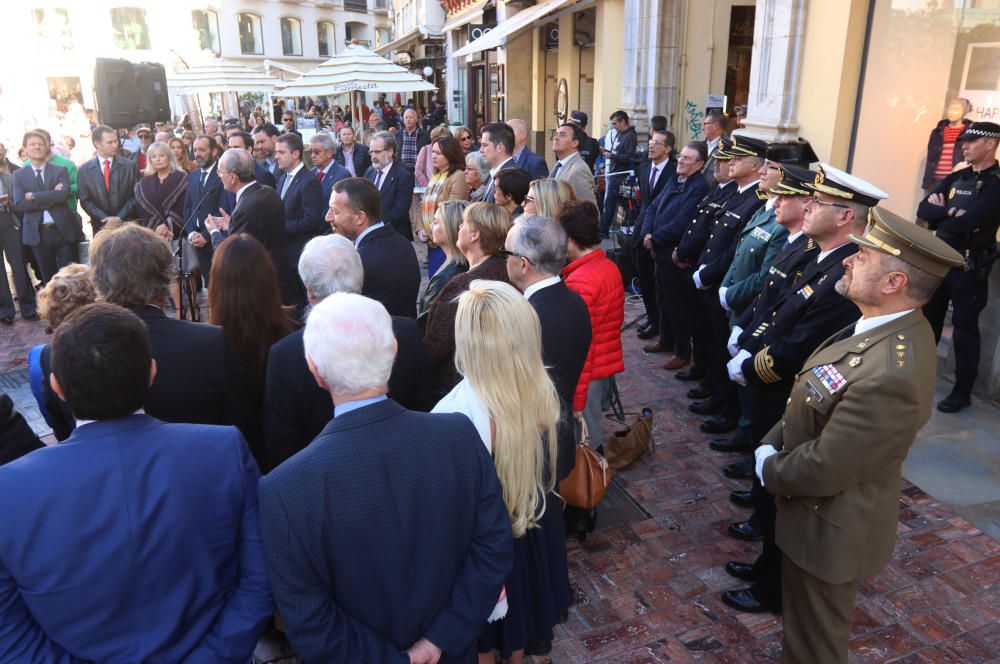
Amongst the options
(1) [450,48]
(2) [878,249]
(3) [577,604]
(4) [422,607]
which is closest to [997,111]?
(2) [878,249]

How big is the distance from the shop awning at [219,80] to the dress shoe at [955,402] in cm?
1368

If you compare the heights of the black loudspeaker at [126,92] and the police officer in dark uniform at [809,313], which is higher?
the black loudspeaker at [126,92]

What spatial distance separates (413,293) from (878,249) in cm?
267

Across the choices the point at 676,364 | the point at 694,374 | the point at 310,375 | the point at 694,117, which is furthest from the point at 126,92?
the point at 310,375

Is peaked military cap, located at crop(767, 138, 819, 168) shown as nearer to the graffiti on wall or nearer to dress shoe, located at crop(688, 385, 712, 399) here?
dress shoe, located at crop(688, 385, 712, 399)

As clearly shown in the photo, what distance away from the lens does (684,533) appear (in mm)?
3881

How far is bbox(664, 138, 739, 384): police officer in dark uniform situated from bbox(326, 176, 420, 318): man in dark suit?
242 cm

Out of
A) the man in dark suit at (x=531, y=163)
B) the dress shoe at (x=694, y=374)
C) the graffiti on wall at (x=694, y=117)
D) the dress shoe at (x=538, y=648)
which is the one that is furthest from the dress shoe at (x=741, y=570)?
the graffiti on wall at (x=694, y=117)

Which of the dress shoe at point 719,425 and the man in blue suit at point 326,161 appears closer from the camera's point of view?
the dress shoe at point 719,425

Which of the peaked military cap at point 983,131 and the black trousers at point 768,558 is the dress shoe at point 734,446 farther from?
the peaked military cap at point 983,131

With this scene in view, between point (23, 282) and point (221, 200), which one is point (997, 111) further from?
point (23, 282)

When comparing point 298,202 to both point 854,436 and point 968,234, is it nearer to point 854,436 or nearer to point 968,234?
point 854,436

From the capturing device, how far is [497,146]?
20.7ft

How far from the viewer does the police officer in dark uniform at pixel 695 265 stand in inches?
216
